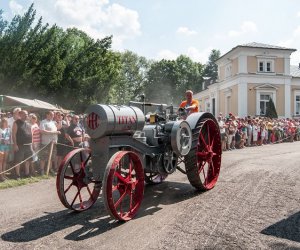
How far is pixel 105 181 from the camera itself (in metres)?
4.91

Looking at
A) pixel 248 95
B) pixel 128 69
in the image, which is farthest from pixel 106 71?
pixel 128 69

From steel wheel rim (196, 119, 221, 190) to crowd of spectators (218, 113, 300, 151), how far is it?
7636mm

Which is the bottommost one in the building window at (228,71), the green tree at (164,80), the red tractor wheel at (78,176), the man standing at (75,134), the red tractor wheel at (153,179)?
the red tractor wheel at (153,179)

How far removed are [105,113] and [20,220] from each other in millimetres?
1887

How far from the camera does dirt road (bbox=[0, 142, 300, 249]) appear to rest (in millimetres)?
4441

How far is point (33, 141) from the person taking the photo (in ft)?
31.1

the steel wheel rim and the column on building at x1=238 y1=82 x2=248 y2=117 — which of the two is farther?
the column on building at x1=238 y1=82 x2=248 y2=117

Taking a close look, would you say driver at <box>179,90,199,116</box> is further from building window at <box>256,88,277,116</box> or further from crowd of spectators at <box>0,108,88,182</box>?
building window at <box>256,88,277,116</box>

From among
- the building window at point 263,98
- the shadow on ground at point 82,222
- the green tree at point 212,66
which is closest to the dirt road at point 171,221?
the shadow on ground at point 82,222

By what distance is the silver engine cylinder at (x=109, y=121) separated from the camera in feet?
17.6

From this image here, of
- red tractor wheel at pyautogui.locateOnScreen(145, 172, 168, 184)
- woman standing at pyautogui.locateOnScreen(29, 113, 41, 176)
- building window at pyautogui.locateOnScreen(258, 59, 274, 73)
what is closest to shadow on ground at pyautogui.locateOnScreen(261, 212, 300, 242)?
red tractor wheel at pyautogui.locateOnScreen(145, 172, 168, 184)

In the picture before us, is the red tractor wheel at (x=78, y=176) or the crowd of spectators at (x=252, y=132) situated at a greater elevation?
the crowd of spectators at (x=252, y=132)

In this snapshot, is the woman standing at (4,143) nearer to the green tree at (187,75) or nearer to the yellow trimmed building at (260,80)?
the yellow trimmed building at (260,80)

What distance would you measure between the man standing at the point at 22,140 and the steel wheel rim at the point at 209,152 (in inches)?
162
